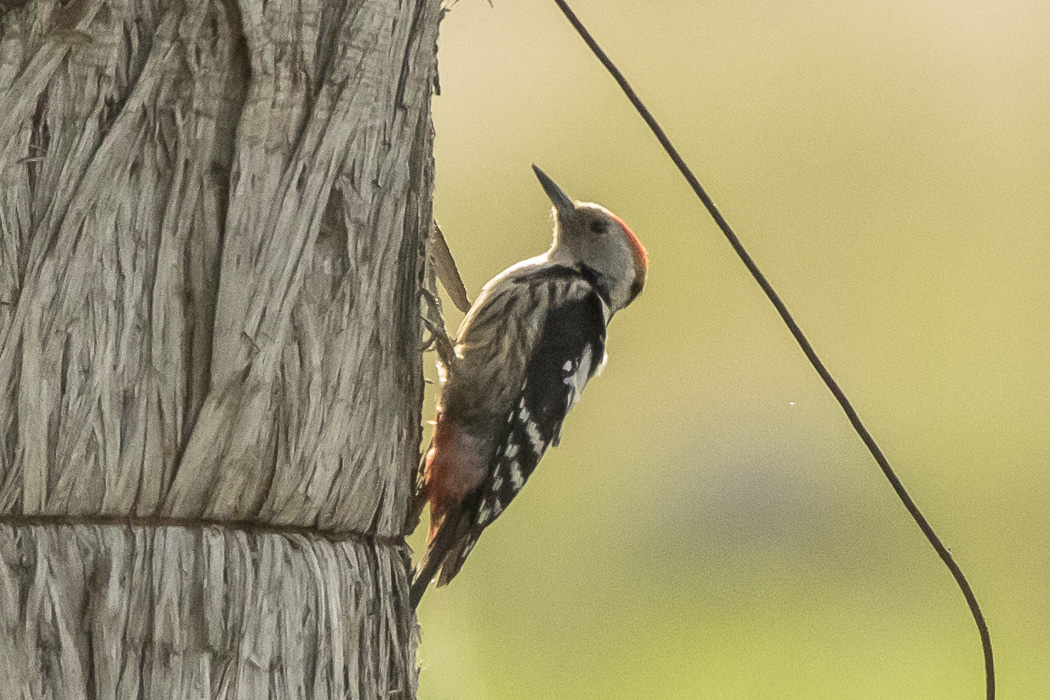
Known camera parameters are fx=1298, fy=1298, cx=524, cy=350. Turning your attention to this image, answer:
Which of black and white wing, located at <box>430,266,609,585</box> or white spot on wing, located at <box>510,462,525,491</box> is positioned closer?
black and white wing, located at <box>430,266,609,585</box>

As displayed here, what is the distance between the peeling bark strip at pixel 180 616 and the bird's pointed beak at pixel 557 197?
2158 mm

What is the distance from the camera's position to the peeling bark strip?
175 centimetres

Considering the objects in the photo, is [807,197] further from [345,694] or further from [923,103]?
[345,694]

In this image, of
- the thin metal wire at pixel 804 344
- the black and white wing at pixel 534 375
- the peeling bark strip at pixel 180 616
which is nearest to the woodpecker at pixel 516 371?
the black and white wing at pixel 534 375

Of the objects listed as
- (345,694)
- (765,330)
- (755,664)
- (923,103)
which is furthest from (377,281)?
(923,103)

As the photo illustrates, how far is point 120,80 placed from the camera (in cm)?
189

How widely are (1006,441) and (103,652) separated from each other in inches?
221

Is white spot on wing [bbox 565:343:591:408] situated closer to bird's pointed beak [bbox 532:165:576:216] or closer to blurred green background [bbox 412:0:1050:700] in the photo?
bird's pointed beak [bbox 532:165:576:216]

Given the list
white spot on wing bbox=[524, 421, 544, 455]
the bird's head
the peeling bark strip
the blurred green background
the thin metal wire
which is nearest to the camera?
the peeling bark strip

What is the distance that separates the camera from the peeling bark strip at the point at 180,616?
5.73 ft

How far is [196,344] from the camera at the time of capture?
1.90m

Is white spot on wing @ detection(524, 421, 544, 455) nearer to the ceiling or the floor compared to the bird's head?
nearer to the floor

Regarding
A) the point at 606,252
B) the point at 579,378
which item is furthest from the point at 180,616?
the point at 606,252

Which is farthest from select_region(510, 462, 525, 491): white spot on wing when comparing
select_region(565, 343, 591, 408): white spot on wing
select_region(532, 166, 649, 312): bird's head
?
select_region(532, 166, 649, 312): bird's head
